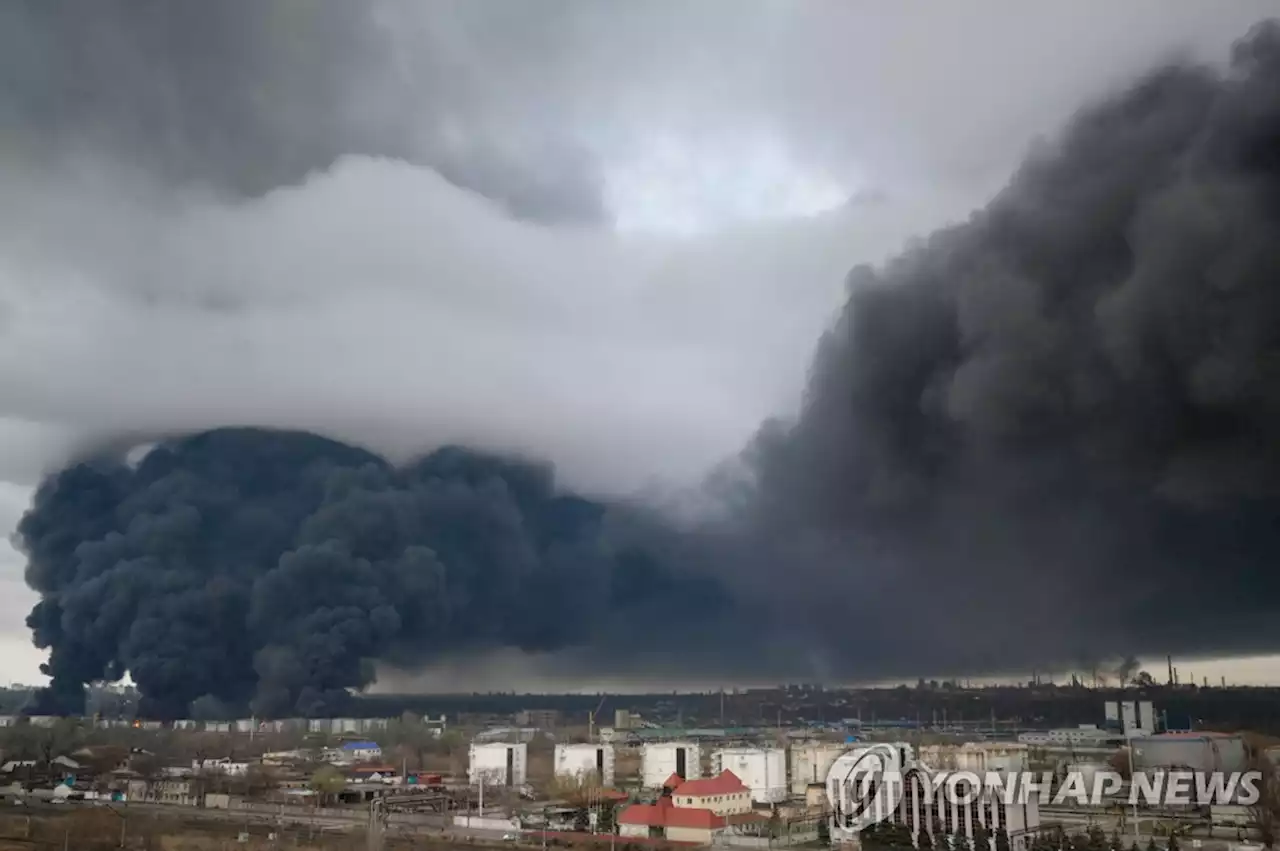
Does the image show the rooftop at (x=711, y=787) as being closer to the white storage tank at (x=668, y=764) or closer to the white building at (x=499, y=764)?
the white storage tank at (x=668, y=764)

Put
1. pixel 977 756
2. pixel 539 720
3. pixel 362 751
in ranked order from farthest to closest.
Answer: pixel 539 720 → pixel 362 751 → pixel 977 756

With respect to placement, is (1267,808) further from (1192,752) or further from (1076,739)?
(1076,739)

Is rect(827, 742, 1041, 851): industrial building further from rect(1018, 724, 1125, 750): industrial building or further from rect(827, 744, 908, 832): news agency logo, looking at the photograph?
rect(1018, 724, 1125, 750): industrial building

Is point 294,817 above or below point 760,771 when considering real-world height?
below

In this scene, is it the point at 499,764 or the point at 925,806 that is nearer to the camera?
the point at 925,806

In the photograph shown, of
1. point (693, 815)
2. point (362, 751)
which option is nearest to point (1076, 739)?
point (693, 815)

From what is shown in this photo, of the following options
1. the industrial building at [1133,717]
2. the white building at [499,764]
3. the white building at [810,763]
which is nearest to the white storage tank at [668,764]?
the white building at [810,763]
